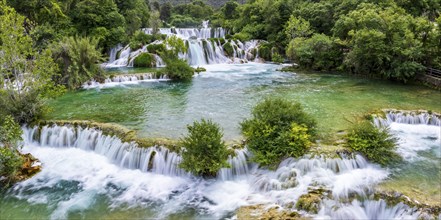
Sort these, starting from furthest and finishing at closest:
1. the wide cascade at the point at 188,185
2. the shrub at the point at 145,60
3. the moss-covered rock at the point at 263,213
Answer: the shrub at the point at 145,60, the wide cascade at the point at 188,185, the moss-covered rock at the point at 263,213

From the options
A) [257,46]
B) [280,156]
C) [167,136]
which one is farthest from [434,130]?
[257,46]

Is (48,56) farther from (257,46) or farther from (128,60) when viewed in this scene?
(257,46)

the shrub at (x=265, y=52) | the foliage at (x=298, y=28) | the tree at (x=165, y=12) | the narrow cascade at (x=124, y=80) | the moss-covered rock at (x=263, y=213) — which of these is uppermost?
the tree at (x=165, y=12)

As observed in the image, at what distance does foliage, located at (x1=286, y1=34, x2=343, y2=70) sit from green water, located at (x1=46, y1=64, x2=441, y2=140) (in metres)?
2.77

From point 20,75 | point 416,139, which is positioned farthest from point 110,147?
point 416,139

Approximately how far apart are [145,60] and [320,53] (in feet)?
54.9

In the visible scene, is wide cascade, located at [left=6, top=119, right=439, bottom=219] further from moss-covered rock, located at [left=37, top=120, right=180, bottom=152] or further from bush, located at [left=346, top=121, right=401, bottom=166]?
bush, located at [left=346, top=121, right=401, bottom=166]

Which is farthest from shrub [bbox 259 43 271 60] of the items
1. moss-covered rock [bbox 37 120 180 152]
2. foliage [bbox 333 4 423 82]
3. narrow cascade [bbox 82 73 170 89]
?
moss-covered rock [bbox 37 120 180 152]

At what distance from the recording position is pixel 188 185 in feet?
30.1

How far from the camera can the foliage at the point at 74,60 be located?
776 inches

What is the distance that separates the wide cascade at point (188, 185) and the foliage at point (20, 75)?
2478mm

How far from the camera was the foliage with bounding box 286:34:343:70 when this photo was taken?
2570 centimetres

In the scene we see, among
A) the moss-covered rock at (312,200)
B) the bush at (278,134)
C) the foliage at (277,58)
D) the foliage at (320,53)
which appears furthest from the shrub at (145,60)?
the moss-covered rock at (312,200)

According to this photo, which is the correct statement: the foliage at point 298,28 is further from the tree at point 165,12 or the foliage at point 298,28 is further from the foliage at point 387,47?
the tree at point 165,12
